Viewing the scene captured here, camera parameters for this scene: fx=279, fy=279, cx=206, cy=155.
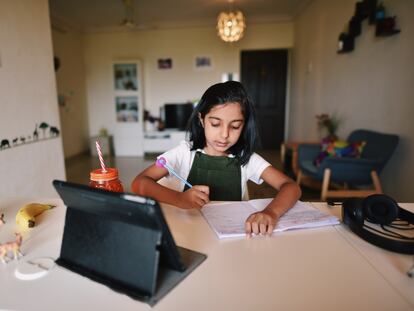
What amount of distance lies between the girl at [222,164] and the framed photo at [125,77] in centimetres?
457

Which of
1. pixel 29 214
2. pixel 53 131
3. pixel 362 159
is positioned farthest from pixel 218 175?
pixel 53 131

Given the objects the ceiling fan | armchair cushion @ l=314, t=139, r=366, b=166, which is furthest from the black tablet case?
the ceiling fan

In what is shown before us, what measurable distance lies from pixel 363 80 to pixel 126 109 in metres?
4.21

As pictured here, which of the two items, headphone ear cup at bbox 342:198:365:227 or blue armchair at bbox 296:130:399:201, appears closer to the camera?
headphone ear cup at bbox 342:198:365:227

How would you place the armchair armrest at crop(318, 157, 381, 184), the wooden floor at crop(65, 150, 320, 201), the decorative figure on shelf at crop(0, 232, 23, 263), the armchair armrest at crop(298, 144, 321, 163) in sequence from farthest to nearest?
the wooden floor at crop(65, 150, 320, 201) → the armchair armrest at crop(298, 144, 321, 163) → the armchair armrest at crop(318, 157, 381, 184) → the decorative figure on shelf at crop(0, 232, 23, 263)

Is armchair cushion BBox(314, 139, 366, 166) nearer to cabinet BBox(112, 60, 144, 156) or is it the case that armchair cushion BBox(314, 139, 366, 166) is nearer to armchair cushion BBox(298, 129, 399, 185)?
armchair cushion BBox(298, 129, 399, 185)

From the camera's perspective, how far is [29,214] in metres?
0.77

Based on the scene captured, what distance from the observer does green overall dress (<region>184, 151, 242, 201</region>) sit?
3.81 feet

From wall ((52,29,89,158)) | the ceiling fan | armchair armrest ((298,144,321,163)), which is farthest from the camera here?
wall ((52,29,89,158))

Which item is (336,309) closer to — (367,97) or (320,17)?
(367,97)

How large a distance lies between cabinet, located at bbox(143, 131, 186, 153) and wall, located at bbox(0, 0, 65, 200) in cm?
275

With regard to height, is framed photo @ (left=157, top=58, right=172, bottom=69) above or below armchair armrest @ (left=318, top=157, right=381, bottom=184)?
above

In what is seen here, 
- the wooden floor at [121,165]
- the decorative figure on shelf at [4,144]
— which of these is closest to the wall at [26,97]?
the decorative figure on shelf at [4,144]

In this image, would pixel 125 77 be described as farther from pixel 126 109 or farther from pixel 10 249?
pixel 10 249
